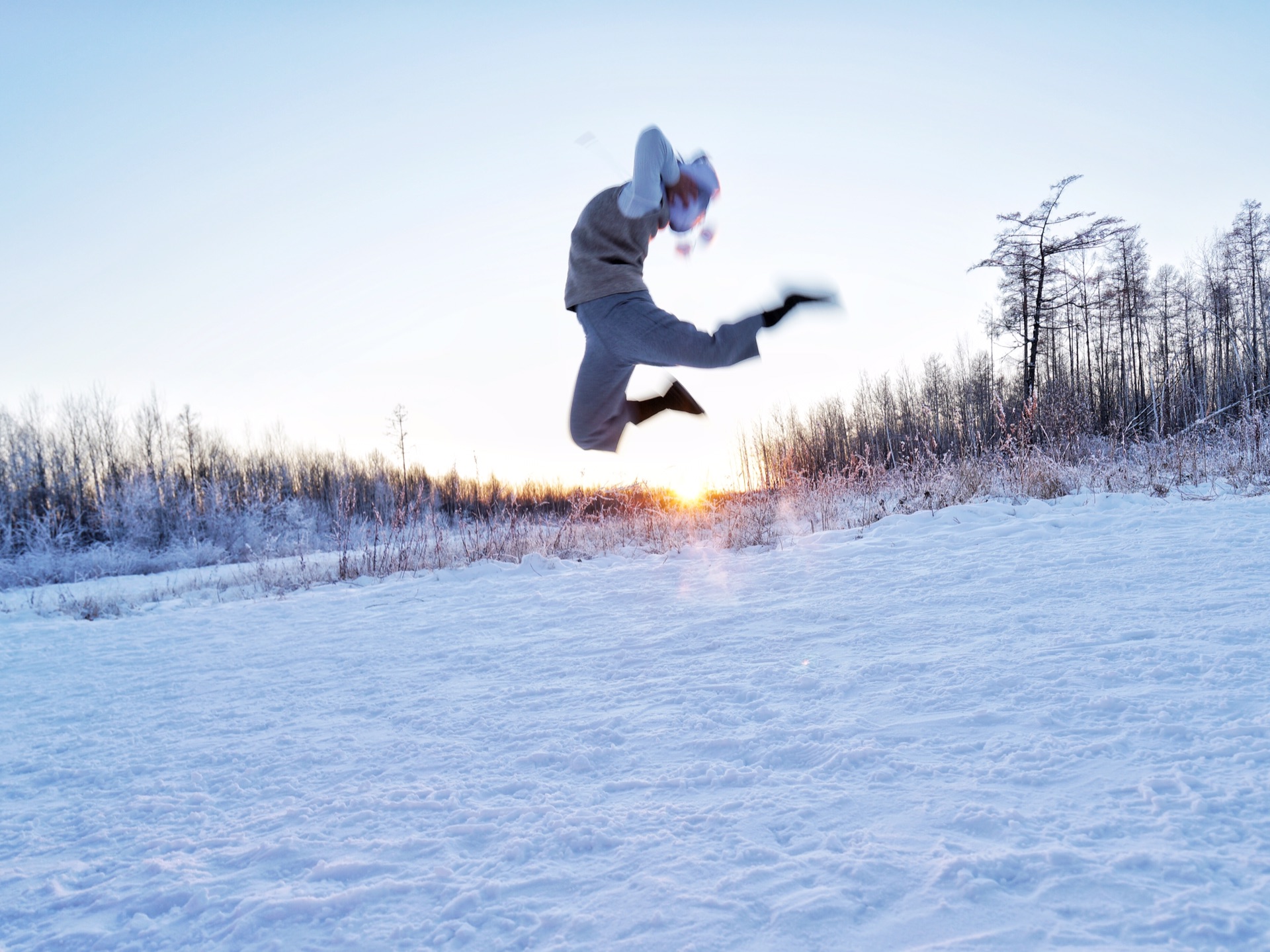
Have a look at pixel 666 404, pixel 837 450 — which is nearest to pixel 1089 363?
pixel 837 450

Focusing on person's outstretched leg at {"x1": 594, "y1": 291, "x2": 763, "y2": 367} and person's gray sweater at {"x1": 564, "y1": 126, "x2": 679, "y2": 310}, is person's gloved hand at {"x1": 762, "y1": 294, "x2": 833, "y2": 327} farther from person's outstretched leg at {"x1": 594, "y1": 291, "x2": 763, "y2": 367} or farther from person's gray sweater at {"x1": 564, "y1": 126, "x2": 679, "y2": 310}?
person's gray sweater at {"x1": 564, "y1": 126, "x2": 679, "y2": 310}

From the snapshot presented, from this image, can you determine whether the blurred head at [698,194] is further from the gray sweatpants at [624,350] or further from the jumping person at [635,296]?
the gray sweatpants at [624,350]

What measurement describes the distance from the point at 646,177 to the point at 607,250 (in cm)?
39

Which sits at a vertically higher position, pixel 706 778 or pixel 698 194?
pixel 698 194

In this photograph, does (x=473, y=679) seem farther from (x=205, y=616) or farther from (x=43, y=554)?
(x=43, y=554)

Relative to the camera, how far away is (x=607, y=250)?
3242 mm

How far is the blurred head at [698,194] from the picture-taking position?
131 inches

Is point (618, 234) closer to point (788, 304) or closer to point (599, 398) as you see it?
point (599, 398)

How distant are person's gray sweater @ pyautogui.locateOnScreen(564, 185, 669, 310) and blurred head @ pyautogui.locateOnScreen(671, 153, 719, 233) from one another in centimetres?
7

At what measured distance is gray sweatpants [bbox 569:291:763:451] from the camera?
9.50 ft

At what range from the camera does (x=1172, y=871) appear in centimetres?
125

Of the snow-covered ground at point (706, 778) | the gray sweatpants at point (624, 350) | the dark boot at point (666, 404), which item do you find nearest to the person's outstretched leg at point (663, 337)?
the gray sweatpants at point (624, 350)

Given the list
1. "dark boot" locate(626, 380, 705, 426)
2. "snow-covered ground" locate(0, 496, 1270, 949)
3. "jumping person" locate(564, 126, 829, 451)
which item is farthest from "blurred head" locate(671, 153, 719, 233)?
"snow-covered ground" locate(0, 496, 1270, 949)

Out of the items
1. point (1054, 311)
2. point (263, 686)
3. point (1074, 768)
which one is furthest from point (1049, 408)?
point (1054, 311)
